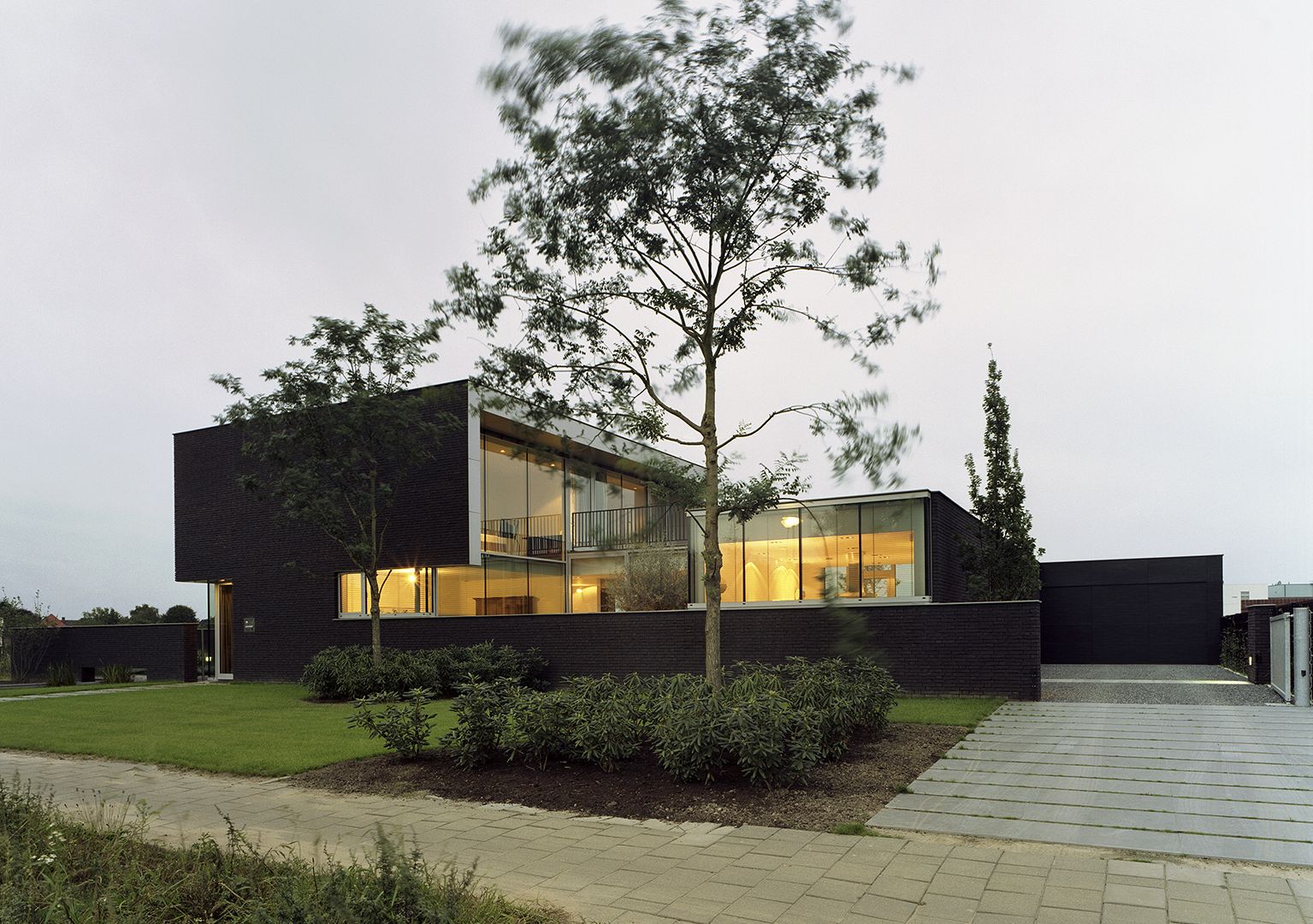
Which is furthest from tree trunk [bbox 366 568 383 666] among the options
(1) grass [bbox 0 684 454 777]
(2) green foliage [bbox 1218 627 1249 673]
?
(2) green foliage [bbox 1218 627 1249 673]

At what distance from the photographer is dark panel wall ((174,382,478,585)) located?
1916 centimetres

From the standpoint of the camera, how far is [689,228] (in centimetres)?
959

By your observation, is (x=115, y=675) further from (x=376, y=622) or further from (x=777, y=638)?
(x=777, y=638)

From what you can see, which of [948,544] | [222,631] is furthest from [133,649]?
[948,544]

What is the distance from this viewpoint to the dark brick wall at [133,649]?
75.5 ft

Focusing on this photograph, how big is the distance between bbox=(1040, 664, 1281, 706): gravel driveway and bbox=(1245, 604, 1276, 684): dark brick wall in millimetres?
237

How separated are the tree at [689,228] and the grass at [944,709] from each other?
326cm

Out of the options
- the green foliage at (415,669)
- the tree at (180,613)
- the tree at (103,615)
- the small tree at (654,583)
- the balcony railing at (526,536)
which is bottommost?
the tree at (180,613)

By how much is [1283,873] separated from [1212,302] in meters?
7.07

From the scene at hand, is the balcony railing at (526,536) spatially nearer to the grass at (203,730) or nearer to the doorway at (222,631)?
the grass at (203,730)

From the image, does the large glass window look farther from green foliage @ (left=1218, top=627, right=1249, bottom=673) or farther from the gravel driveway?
green foliage @ (left=1218, top=627, right=1249, bottom=673)

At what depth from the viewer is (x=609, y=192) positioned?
932cm

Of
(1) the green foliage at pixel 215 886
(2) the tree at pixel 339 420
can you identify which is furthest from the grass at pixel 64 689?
(1) the green foliage at pixel 215 886

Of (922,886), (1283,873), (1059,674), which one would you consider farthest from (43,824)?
(1059,674)
